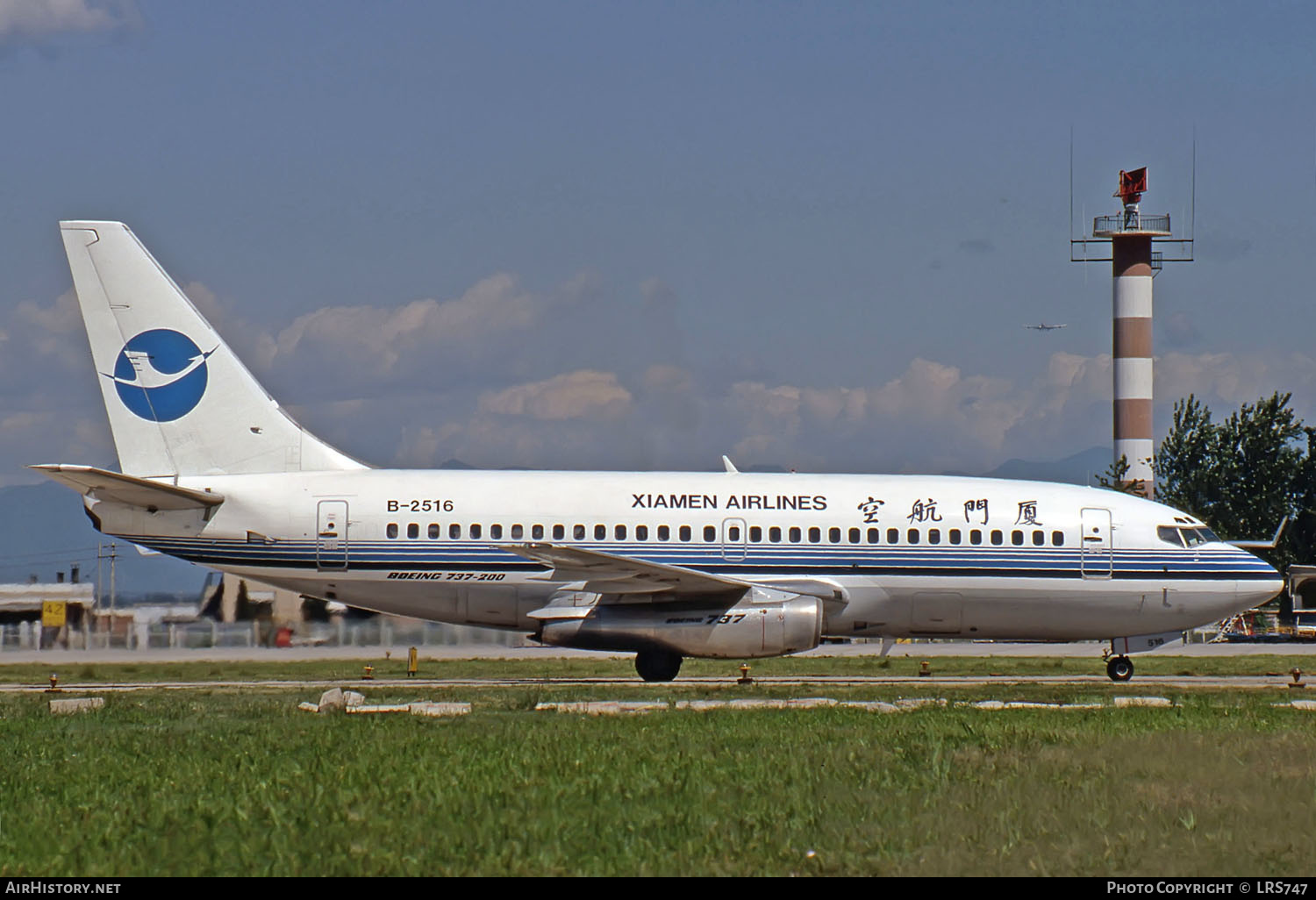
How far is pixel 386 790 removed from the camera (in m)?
13.0

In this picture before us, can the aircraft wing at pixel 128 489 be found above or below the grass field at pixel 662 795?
above

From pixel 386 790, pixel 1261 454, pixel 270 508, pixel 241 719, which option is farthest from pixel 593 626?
pixel 1261 454

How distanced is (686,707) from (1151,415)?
6481 centimetres

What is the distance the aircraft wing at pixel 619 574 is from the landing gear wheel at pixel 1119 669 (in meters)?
7.70

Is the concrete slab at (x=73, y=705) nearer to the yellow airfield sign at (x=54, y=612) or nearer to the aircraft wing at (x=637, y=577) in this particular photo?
the aircraft wing at (x=637, y=577)

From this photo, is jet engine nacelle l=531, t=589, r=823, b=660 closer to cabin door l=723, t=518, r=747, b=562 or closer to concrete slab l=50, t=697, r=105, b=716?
cabin door l=723, t=518, r=747, b=562

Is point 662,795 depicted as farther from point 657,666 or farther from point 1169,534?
point 1169,534

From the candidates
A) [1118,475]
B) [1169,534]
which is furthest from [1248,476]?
[1169,534]

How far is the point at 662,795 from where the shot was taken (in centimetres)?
1293

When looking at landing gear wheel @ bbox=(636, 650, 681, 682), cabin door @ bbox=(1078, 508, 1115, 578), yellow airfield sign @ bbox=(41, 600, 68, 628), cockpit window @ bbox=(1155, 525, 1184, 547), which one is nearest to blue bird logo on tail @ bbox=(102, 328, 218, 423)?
landing gear wheel @ bbox=(636, 650, 681, 682)

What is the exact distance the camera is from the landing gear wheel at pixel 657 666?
28703mm

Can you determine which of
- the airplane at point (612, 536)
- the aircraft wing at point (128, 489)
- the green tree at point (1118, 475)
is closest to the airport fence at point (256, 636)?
the airplane at point (612, 536)
